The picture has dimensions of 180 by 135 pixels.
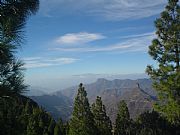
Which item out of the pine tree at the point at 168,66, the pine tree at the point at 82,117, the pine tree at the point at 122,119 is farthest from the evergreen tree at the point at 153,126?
the pine tree at the point at 168,66

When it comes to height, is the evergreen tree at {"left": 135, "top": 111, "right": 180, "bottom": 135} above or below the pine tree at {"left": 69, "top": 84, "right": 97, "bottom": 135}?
below

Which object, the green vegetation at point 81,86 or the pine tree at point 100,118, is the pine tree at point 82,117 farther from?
the pine tree at point 100,118

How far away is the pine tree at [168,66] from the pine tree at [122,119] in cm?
5434

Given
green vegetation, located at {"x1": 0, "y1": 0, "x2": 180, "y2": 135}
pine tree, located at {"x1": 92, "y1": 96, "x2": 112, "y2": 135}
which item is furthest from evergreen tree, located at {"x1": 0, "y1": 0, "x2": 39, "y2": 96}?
pine tree, located at {"x1": 92, "y1": 96, "x2": 112, "y2": 135}

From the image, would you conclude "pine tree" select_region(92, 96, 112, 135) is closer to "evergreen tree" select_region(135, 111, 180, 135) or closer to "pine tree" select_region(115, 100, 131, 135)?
"pine tree" select_region(115, 100, 131, 135)

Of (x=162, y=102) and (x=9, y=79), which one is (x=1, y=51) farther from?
(x=162, y=102)

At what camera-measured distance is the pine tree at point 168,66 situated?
22.7m

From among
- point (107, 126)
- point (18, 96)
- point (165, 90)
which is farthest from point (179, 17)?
point (107, 126)

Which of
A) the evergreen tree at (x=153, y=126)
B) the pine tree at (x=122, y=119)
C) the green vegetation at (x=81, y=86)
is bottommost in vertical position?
the evergreen tree at (x=153, y=126)

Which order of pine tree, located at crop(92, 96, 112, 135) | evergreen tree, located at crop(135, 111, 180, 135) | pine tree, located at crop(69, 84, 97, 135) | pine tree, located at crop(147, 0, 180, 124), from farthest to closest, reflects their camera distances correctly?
evergreen tree, located at crop(135, 111, 180, 135), pine tree, located at crop(92, 96, 112, 135), pine tree, located at crop(69, 84, 97, 135), pine tree, located at crop(147, 0, 180, 124)

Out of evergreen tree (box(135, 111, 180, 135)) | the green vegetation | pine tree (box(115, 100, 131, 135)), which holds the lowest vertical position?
evergreen tree (box(135, 111, 180, 135))

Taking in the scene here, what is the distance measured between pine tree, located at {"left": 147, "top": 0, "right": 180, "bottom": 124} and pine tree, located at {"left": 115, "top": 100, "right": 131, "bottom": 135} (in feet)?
178

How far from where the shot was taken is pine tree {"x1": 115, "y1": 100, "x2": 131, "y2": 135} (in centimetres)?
7806

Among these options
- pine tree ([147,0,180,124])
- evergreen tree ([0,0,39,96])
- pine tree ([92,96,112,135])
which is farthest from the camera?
pine tree ([92,96,112,135])
